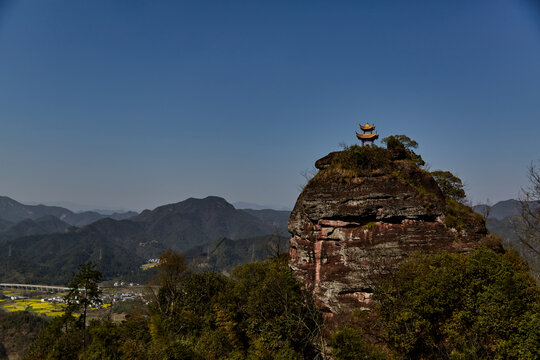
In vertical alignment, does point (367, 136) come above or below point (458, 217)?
above

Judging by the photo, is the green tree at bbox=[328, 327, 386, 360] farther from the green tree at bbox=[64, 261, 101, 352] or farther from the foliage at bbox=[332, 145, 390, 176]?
the green tree at bbox=[64, 261, 101, 352]

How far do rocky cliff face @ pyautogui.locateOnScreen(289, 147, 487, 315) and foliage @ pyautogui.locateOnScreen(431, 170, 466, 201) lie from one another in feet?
16.4

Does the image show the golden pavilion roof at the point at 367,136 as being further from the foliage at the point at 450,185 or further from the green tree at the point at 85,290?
the green tree at the point at 85,290

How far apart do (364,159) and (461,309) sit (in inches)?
566

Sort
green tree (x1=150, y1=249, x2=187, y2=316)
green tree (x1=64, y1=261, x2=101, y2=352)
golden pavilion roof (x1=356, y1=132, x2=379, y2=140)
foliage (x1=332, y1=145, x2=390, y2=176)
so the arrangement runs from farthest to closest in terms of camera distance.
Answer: green tree (x1=150, y1=249, x2=187, y2=316) < green tree (x1=64, y1=261, x2=101, y2=352) < golden pavilion roof (x1=356, y1=132, x2=379, y2=140) < foliage (x1=332, y1=145, x2=390, y2=176)

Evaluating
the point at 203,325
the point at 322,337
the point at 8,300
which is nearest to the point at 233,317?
the point at 203,325

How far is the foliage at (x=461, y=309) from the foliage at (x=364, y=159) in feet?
31.0

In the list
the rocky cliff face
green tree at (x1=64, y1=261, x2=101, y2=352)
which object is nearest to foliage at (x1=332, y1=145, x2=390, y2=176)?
the rocky cliff face

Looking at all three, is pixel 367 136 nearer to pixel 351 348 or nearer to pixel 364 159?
pixel 364 159

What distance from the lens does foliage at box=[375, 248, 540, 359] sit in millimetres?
18734

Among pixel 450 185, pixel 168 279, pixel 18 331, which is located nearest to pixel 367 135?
pixel 450 185

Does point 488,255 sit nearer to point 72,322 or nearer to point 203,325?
point 203,325

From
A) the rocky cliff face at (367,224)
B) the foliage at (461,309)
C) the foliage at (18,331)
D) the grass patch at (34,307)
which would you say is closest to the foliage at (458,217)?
the rocky cliff face at (367,224)

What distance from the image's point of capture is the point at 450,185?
34000 millimetres
